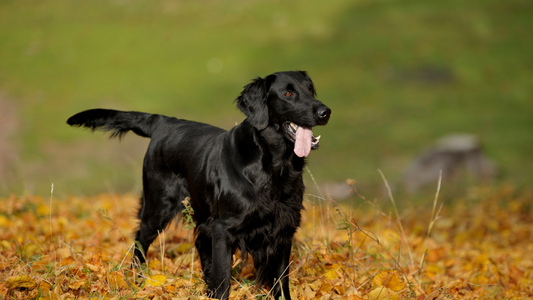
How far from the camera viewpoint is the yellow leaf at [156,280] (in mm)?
3240

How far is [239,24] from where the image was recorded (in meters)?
21.5

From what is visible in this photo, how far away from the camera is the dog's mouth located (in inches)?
122

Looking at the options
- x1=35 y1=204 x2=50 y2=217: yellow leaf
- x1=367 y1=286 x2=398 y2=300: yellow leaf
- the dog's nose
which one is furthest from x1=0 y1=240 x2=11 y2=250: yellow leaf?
x1=367 y1=286 x2=398 y2=300: yellow leaf

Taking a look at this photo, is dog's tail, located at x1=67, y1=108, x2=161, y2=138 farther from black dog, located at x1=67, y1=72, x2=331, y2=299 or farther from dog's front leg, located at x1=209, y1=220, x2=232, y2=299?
dog's front leg, located at x1=209, y1=220, x2=232, y2=299

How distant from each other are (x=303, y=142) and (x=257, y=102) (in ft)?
1.50

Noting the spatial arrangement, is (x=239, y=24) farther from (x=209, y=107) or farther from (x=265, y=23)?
(x=209, y=107)

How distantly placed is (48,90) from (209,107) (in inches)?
259

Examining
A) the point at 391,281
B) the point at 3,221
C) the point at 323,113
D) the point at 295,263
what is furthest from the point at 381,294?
the point at 3,221

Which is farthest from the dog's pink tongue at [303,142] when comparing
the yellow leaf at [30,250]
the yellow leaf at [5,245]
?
the yellow leaf at [5,245]

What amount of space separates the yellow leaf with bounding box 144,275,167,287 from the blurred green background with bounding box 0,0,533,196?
715 centimetres

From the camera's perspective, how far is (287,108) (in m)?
3.21

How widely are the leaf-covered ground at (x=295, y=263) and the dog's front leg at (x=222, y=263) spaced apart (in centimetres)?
12

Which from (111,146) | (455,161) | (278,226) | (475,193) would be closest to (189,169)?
(278,226)

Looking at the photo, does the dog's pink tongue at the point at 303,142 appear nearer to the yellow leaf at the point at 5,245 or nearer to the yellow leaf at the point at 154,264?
the yellow leaf at the point at 154,264
